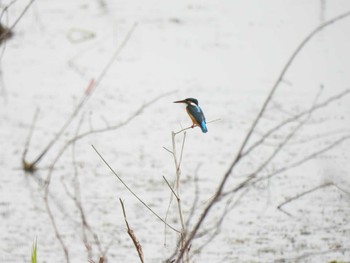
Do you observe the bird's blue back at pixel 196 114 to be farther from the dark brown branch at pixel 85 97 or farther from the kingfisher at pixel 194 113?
the dark brown branch at pixel 85 97

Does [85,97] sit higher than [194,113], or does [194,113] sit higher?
[194,113]

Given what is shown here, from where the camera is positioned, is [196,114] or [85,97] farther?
[85,97]

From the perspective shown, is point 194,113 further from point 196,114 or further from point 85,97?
point 85,97

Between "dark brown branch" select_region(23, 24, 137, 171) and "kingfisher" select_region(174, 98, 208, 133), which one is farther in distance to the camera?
"dark brown branch" select_region(23, 24, 137, 171)

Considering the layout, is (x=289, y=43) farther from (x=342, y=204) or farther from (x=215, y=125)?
(x=342, y=204)

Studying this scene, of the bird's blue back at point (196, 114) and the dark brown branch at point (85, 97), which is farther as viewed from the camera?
the dark brown branch at point (85, 97)

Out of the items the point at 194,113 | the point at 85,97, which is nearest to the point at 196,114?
the point at 194,113

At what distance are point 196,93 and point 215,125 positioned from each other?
0.16 metres

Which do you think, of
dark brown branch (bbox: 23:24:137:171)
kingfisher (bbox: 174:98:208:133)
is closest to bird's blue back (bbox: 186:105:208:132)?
kingfisher (bbox: 174:98:208:133)

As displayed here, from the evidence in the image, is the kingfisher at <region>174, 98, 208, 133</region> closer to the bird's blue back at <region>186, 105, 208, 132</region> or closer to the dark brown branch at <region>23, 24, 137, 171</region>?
the bird's blue back at <region>186, 105, 208, 132</region>

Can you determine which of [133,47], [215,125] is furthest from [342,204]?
[133,47]

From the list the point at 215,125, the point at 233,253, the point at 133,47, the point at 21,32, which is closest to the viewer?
the point at 233,253

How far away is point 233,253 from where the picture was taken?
35.2 inches

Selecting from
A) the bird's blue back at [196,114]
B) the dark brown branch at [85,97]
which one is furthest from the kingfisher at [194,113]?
the dark brown branch at [85,97]
